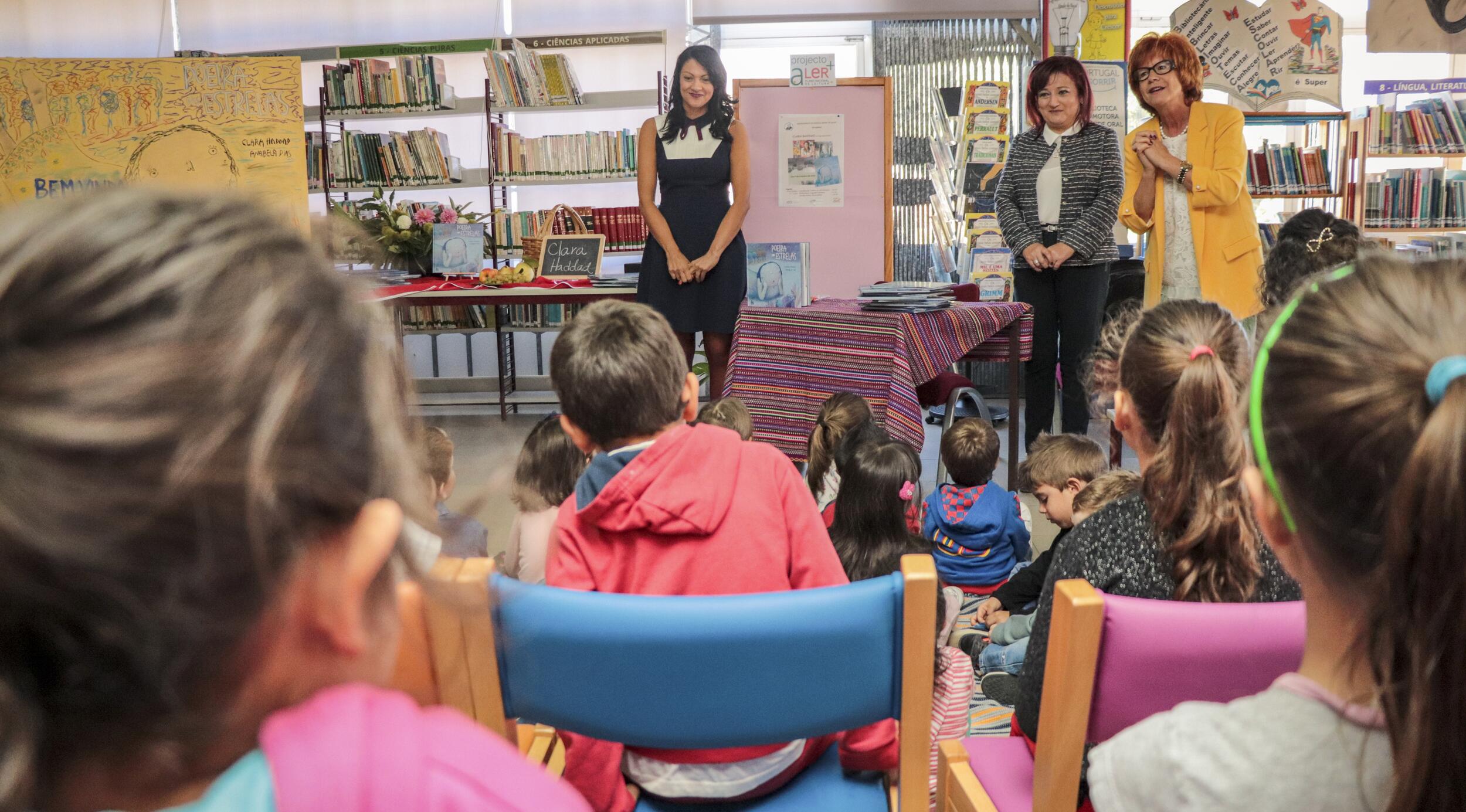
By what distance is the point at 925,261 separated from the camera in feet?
28.4

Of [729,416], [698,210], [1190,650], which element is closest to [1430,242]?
[698,210]

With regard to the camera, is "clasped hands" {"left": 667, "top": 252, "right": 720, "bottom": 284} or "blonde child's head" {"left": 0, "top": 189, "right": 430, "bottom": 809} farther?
"clasped hands" {"left": 667, "top": 252, "right": 720, "bottom": 284}

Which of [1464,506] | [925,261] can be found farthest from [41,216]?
[925,261]

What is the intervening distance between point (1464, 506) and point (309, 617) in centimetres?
54

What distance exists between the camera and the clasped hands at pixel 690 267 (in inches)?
156

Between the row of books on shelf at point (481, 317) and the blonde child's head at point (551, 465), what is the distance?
14.0 ft

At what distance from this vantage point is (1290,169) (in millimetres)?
5957

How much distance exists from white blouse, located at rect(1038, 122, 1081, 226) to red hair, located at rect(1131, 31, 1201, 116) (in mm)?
265

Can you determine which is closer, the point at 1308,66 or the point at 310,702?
the point at 310,702

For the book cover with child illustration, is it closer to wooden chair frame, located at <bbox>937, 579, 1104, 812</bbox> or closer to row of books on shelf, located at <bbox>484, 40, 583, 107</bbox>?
row of books on shelf, located at <bbox>484, 40, 583, 107</bbox>

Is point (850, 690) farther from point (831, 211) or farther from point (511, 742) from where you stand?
point (831, 211)

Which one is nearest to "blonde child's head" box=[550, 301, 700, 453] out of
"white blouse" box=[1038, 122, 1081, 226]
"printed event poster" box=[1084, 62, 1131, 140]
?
"white blouse" box=[1038, 122, 1081, 226]

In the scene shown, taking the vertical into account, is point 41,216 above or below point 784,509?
above

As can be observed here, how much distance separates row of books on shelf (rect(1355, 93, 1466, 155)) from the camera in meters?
6.25
